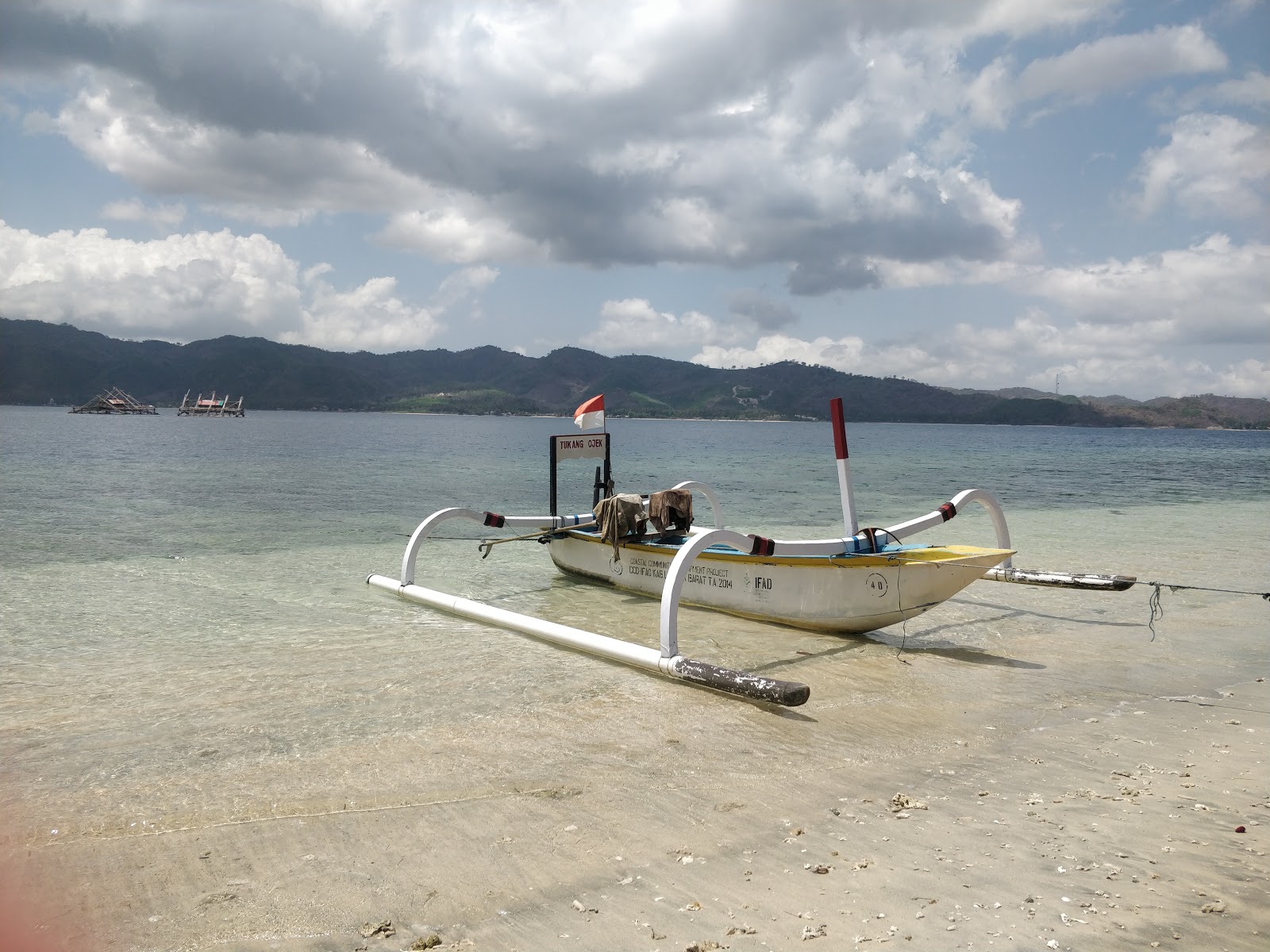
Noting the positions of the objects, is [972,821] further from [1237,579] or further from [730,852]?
[1237,579]

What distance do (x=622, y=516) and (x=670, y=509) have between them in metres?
0.62

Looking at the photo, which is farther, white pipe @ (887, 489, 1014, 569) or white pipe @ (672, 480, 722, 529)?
white pipe @ (672, 480, 722, 529)

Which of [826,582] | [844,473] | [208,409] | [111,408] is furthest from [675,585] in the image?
[111,408]

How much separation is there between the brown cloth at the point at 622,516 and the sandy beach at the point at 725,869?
17.7 feet

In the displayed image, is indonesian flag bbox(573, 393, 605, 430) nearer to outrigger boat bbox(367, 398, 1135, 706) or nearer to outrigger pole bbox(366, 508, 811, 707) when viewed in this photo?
outrigger boat bbox(367, 398, 1135, 706)

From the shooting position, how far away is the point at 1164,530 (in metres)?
19.0

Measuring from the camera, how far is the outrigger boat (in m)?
7.26

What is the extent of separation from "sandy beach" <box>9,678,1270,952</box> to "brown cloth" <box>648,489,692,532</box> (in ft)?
17.5

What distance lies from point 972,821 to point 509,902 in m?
2.45

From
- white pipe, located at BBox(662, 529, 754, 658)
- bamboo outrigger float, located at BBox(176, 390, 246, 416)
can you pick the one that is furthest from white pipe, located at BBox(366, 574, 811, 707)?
bamboo outrigger float, located at BBox(176, 390, 246, 416)

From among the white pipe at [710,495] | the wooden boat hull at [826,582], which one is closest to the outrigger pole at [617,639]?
the wooden boat hull at [826,582]

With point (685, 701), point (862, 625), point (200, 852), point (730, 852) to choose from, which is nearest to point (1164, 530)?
point (862, 625)

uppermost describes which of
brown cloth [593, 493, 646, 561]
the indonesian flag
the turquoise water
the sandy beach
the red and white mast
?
the indonesian flag

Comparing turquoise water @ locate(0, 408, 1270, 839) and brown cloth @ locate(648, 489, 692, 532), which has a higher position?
brown cloth @ locate(648, 489, 692, 532)
